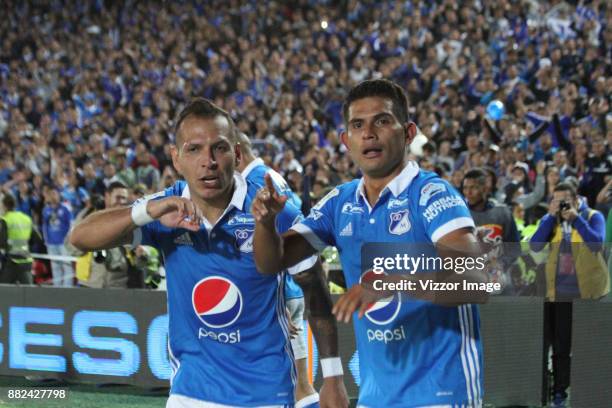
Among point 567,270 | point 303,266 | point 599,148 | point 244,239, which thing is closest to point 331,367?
point 303,266

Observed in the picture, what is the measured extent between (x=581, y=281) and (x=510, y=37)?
10335 millimetres

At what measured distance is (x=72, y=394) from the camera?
9.07 metres

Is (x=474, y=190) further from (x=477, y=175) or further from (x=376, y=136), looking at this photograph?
(x=376, y=136)

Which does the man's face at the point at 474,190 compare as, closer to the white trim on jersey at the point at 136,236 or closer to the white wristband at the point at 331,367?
the white wristband at the point at 331,367

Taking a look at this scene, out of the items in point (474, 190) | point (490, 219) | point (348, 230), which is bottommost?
point (348, 230)

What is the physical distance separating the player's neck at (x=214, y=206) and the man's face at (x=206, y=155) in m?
0.06

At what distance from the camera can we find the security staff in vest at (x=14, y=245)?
40.4 ft

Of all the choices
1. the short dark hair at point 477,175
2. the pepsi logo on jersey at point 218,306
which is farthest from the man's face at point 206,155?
the short dark hair at point 477,175

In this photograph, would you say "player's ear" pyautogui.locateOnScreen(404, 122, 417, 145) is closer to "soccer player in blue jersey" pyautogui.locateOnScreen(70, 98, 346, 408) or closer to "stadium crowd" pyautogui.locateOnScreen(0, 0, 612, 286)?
"soccer player in blue jersey" pyautogui.locateOnScreen(70, 98, 346, 408)

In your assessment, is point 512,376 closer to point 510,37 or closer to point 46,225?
point 46,225

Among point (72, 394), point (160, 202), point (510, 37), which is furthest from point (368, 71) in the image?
point (160, 202)

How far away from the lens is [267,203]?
3676 millimetres

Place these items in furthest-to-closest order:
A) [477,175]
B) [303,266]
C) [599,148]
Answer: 1. [599,148]
2. [477,175]
3. [303,266]

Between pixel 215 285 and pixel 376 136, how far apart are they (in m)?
0.94
